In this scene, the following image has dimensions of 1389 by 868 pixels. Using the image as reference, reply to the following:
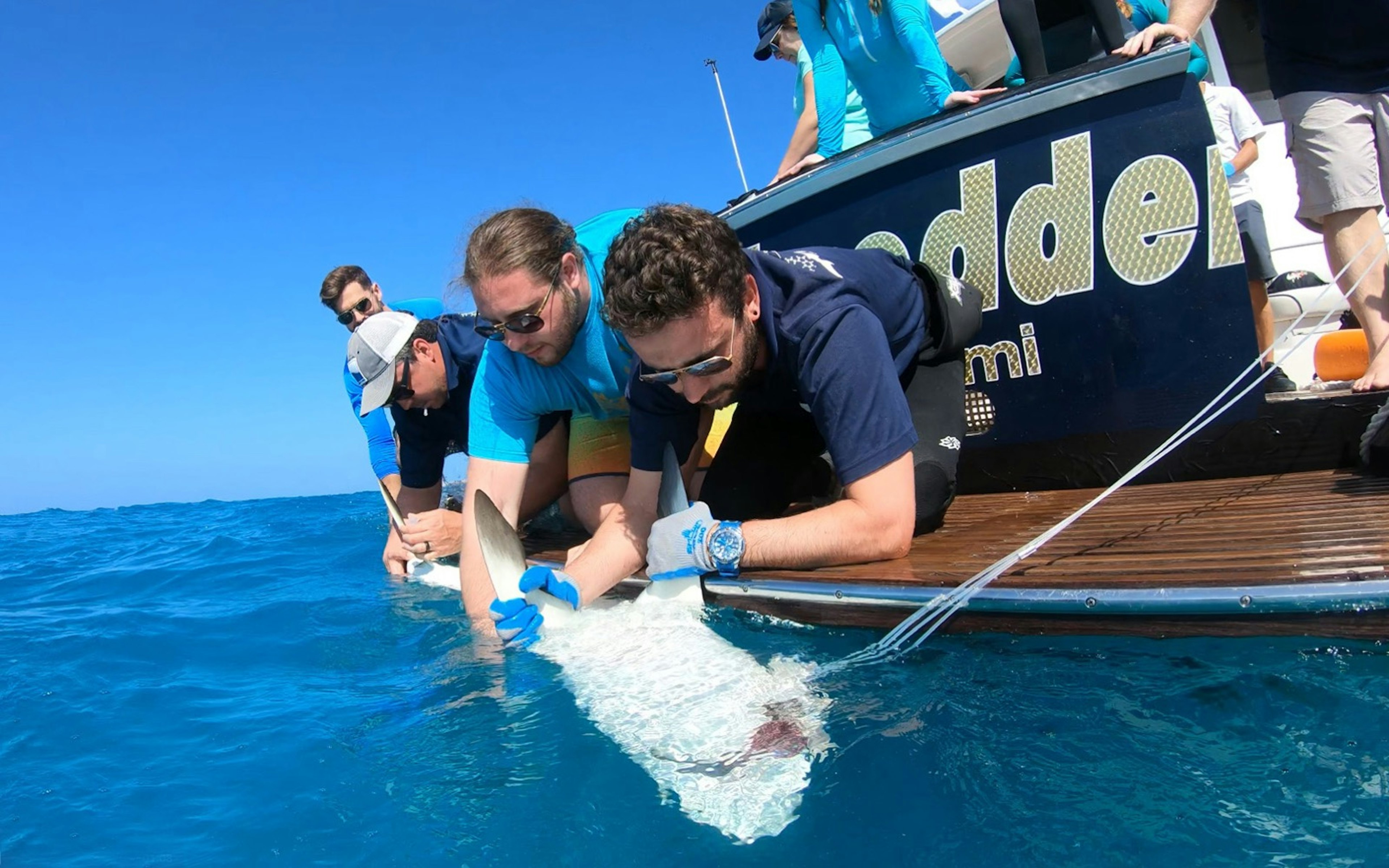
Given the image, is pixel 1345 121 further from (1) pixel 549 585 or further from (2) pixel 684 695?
(1) pixel 549 585

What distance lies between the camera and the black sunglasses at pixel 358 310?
555 cm

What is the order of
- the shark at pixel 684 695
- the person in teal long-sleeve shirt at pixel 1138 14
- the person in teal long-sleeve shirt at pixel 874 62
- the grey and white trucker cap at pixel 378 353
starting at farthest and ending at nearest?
the person in teal long-sleeve shirt at pixel 1138 14, the person in teal long-sleeve shirt at pixel 874 62, the grey and white trucker cap at pixel 378 353, the shark at pixel 684 695

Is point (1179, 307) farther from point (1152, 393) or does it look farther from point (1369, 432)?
point (1369, 432)

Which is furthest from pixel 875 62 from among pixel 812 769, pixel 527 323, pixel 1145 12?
pixel 812 769

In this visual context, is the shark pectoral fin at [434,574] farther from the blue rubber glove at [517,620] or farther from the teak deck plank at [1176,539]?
the teak deck plank at [1176,539]

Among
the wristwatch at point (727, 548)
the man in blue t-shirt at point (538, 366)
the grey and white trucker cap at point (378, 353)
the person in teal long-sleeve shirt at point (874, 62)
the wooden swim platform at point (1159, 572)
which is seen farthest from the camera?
the person in teal long-sleeve shirt at point (874, 62)

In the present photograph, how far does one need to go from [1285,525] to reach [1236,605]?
643mm

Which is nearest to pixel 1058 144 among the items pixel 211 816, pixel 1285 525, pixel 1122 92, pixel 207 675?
pixel 1122 92

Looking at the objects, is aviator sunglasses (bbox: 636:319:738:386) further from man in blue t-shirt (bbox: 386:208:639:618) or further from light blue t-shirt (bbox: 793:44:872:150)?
light blue t-shirt (bbox: 793:44:872:150)

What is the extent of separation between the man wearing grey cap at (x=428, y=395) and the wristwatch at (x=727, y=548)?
1.63 m

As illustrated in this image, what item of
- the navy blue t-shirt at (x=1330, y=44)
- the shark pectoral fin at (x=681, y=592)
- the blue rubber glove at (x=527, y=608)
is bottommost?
the shark pectoral fin at (x=681, y=592)

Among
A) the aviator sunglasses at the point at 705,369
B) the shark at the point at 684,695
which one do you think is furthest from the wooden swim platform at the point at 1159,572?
the aviator sunglasses at the point at 705,369

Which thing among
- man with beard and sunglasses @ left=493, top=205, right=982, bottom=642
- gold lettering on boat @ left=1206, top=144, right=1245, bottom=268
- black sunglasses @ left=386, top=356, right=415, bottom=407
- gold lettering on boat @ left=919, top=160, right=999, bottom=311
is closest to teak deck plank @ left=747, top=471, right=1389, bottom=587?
man with beard and sunglasses @ left=493, top=205, right=982, bottom=642

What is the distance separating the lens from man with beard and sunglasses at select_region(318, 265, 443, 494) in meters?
5.57
